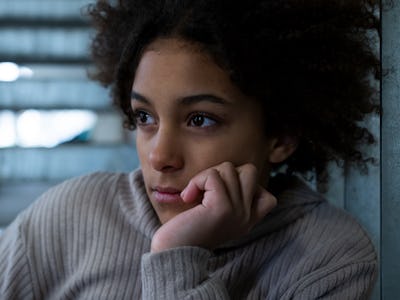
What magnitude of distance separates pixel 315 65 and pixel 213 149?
296 mm

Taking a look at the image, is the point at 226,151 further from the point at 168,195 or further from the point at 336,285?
the point at 336,285

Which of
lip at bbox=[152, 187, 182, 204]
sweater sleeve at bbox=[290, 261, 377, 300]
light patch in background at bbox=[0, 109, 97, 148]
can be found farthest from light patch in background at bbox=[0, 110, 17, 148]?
sweater sleeve at bbox=[290, 261, 377, 300]

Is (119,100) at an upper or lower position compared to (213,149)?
upper

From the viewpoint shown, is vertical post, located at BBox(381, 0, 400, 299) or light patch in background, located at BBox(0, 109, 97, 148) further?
light patch in background, located at BBox(0, 109, 97, 148)

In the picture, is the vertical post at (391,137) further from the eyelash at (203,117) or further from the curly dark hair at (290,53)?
the eyelash at (203,117)

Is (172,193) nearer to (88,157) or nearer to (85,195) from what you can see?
(85,195)

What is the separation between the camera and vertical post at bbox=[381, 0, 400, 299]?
1244 mm

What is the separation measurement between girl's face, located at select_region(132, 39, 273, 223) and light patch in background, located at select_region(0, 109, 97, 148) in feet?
2.84

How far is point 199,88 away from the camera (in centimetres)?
130

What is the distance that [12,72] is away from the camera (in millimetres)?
2170

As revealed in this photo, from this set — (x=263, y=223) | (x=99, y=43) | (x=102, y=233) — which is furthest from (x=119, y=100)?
(x=263, y=223)

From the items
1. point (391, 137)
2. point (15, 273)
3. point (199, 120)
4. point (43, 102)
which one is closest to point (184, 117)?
point (199, 120)

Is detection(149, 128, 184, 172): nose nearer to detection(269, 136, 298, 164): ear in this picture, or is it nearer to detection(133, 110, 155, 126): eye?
detection(133, 110, 155, 126): eye

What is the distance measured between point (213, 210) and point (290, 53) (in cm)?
38
